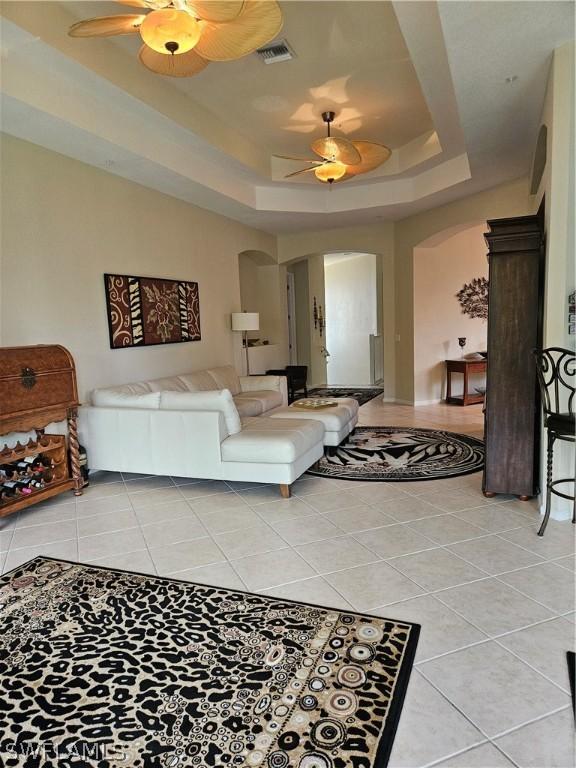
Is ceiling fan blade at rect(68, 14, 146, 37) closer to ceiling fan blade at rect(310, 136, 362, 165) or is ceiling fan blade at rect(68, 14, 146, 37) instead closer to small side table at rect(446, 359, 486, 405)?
ceiling fan blade at rect(310, 136, 362, 165)

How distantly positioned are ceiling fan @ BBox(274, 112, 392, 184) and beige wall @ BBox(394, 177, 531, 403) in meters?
1.98

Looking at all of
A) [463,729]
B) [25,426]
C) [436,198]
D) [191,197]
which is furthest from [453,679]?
[436,198]

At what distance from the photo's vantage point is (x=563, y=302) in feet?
9.96

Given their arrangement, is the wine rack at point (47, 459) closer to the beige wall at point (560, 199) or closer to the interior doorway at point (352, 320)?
the beige wall at point (560, 199)

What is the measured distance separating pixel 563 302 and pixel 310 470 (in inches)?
98.9

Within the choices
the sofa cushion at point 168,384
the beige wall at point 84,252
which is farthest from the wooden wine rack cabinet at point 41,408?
the sofa cushion at point 168,384

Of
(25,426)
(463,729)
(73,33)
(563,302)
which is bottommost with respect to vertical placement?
(463,729)

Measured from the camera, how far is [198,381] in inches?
226

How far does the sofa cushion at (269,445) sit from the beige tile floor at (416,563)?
333mm

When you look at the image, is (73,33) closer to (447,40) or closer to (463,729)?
(447,40)

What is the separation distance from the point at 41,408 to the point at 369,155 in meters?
3.89

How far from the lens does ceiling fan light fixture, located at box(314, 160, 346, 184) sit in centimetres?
502

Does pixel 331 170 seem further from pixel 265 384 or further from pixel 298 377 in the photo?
pixel 298 377

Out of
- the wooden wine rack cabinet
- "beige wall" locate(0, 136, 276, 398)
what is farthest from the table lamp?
the wooden wine rack cabinet
